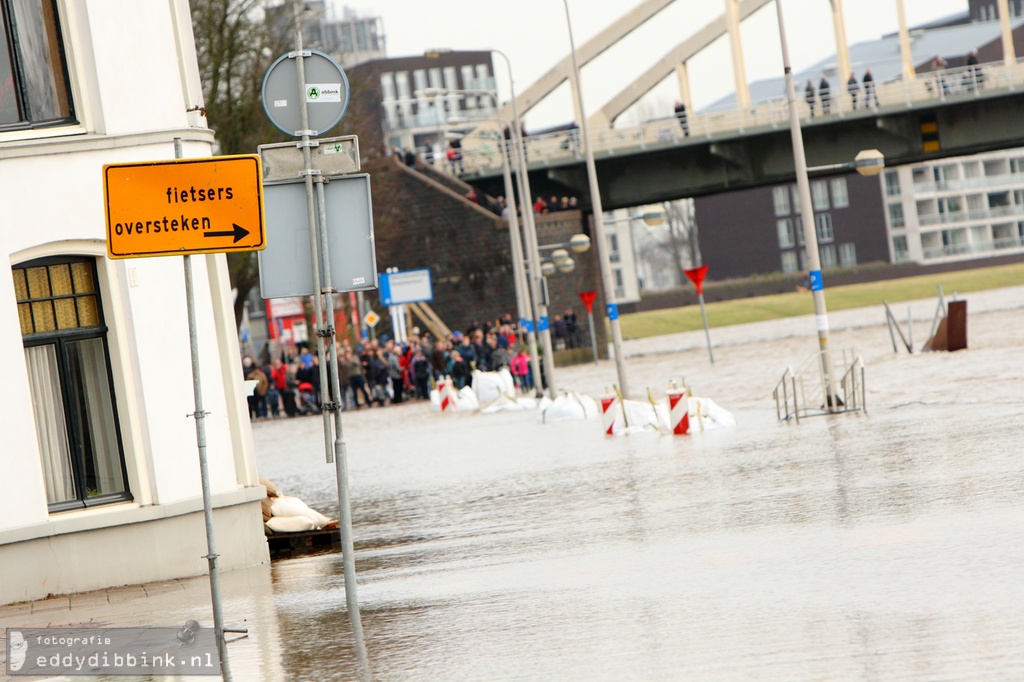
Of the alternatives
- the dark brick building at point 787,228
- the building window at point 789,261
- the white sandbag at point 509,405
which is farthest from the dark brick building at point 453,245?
the building window at point 789,261

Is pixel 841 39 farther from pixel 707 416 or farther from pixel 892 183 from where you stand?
pixel 892 183

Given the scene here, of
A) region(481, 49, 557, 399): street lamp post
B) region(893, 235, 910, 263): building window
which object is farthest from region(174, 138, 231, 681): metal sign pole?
region(893, 235, 910, 263): building window

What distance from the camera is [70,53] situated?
13234mm

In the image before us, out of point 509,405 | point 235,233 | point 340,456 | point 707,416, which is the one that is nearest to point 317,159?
point 235,233

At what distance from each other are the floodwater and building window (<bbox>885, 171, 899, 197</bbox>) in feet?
328

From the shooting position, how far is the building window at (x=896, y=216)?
12070 centimetres

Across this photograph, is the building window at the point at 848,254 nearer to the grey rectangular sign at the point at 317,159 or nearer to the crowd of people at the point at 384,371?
the crowd of people at the point at 384,371

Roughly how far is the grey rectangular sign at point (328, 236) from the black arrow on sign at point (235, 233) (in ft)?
3.70

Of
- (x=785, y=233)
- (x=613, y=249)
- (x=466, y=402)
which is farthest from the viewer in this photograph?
(x=613, y=249)

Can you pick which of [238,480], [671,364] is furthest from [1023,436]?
[671,364]

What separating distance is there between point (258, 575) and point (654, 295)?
292 feet

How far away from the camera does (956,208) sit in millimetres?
123625

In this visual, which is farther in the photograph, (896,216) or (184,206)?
(896,216)

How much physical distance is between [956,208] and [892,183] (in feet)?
20.5
